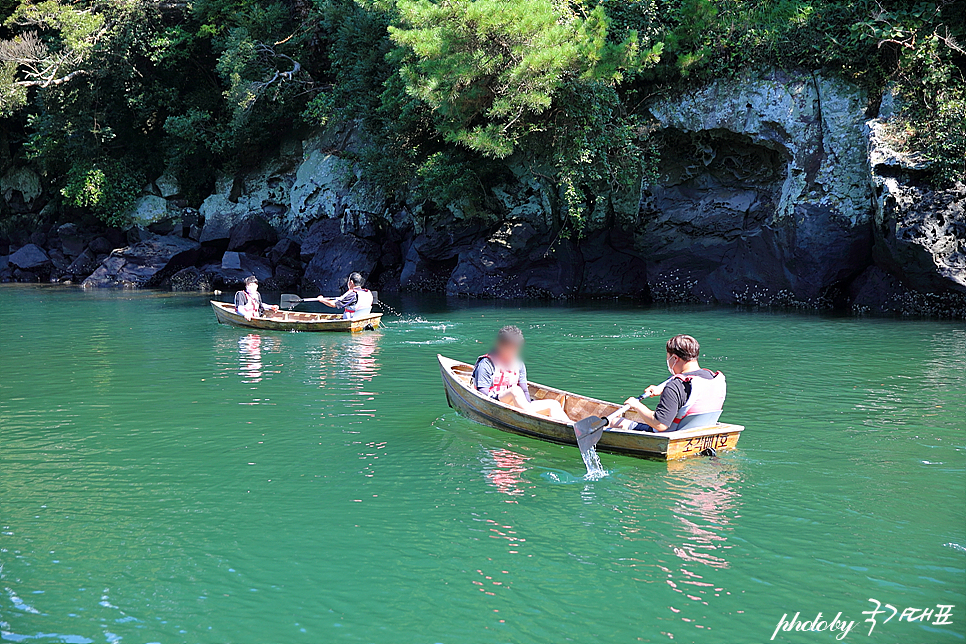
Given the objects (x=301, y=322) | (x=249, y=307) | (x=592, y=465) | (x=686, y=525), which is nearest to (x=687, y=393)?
(x=592, y=465)

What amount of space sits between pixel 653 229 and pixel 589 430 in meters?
17.1

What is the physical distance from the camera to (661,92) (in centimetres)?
2156

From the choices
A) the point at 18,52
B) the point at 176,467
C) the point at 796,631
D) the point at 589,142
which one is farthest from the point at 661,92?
the point at 18,52

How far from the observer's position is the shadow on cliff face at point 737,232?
63.5 feet

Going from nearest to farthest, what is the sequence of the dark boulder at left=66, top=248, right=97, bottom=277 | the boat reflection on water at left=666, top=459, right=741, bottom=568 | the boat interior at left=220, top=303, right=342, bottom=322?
the boat reflection on water at left=666, top=459, right=741, bottom=568
the boat interior at left=220, top=303, right=342, bottom=322
the dark boulder at left=66, top=248, right=97, bottom=277

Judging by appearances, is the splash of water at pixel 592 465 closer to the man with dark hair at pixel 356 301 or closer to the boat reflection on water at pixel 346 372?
the boat reflection on water at pixel 346 372

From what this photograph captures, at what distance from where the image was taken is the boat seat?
22.6 ft

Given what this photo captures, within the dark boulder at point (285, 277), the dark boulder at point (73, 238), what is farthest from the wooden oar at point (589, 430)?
the dark boulder at point (73, 238)

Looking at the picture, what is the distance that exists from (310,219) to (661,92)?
537 inches

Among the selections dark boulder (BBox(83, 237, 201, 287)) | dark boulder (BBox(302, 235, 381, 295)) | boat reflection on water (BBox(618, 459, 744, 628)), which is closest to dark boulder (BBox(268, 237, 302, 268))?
dark boulder (BBox(302, 235, 381, 295))

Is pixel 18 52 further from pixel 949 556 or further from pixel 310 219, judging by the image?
pixel 949 556

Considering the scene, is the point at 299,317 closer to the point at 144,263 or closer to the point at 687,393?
the point at 687,393

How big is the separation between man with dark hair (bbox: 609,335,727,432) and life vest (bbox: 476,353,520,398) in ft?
5.52

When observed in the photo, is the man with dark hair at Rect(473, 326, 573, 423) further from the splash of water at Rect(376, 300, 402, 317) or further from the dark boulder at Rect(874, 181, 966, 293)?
the splash of water at Rect(376, 300, 402, 317)
